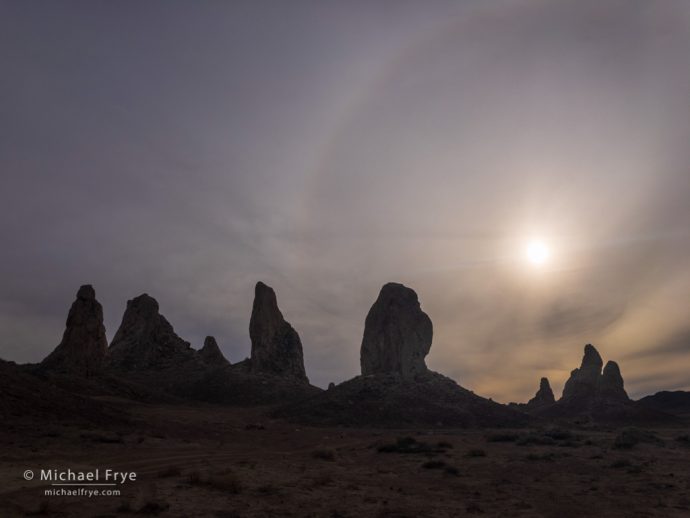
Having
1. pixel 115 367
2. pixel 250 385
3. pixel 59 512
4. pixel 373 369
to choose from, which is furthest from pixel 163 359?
pixel 59 512

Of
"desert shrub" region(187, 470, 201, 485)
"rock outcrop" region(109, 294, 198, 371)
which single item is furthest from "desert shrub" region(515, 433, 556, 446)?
"rock outcrop" region(109, 294, 198, 371)

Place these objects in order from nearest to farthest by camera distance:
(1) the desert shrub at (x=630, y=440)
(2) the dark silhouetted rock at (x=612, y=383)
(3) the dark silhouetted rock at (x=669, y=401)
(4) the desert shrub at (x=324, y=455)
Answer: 1. (4) the desert shrub at (x=324, y=455)
2. (1) the desert shrub at (x=630, y=440)
3. (2) the dark silhouetted rock at (x=612, y=383)
4. (3) the dark silhouetted rock at (x=669, y=401)

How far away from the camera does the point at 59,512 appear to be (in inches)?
496

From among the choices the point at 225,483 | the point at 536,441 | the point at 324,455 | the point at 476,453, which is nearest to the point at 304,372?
the point at 536,441

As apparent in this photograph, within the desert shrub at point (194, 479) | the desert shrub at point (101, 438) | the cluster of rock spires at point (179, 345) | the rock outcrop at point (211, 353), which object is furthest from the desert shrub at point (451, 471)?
the rock outcrop at point (211, 353)

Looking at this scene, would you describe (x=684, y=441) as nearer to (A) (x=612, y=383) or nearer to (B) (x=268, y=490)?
(B) (x=268, y=490)

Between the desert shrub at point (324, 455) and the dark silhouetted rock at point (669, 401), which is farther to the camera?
the dark silhouetted rock at point (669, 401)

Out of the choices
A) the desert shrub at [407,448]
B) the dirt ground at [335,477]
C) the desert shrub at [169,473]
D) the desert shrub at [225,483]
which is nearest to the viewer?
the dirt ground at [335,477]

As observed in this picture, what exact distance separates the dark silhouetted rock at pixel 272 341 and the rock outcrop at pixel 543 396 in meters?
79.8

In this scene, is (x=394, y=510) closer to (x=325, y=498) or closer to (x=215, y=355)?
(x=325, y=498)

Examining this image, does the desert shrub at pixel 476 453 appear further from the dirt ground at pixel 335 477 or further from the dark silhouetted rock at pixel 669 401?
the dark silhouetted rock at pixel 669 401

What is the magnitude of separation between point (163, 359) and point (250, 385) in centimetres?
2387

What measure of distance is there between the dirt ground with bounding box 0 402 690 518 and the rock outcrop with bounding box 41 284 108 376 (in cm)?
4226

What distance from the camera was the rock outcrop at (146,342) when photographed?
3681 inches
